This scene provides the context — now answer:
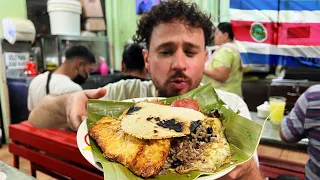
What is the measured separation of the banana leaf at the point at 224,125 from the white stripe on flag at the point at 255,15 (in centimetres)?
65

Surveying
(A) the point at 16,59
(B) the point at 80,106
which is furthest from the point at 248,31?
(A) the point at 16,59

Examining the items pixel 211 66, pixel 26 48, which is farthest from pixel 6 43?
pixel 211 66

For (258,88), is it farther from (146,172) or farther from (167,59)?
(146,172)

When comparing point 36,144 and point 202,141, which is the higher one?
point 202,141

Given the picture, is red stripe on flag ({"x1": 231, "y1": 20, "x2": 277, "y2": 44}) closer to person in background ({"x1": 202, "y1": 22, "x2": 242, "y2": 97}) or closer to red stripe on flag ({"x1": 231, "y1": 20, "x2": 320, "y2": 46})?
red stripe on flag ({"x1": 231, "y1": 20, "x2": 320, "y2": 46})

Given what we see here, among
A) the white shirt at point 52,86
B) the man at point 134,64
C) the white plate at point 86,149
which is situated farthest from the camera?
the man at point 134,64

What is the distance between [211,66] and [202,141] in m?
2.57

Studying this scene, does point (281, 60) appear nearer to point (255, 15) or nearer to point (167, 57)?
point (255, 15)

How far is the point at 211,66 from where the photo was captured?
337 centimetres

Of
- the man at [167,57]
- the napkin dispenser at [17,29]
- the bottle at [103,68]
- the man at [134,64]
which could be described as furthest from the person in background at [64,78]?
the bottle at [103,68]

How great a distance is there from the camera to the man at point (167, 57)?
144 centimetres

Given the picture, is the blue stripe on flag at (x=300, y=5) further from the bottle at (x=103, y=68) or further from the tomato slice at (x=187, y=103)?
the bottle at (x=103, y=68)

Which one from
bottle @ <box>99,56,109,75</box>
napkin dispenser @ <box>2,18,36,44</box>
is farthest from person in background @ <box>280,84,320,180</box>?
bottle @ <box>99,56,109,75</box>

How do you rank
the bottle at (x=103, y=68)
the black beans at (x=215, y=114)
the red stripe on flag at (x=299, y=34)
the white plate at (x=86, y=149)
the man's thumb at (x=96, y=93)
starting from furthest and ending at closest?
the bottle at (x=103, y=68) → the man's thumb at (x=96, y=93) → the red stripe on flag at (x=299, y=34) → the black beans at (x=215, y=114) → the white plate at (x=86, y=149)
